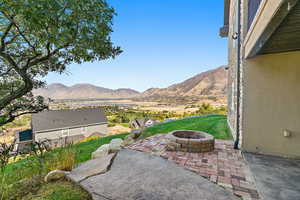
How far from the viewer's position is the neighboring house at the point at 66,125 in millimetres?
20172

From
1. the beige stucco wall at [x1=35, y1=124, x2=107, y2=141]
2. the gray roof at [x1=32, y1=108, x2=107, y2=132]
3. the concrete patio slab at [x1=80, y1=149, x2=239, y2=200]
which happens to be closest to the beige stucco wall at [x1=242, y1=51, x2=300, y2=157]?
the concrete patio slab at [x1=80, y1=149, x2=239, y2=200]

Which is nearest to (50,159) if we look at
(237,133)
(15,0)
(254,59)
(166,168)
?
(166,168)

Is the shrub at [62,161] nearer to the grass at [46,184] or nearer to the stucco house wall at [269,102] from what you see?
the grass at [46,184]

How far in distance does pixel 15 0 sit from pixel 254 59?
21.1ft

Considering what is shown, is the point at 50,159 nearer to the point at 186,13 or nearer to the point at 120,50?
the point at 120,50

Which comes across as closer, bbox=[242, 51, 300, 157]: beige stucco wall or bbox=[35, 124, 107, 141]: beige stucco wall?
bbox=[242, 51, 300, 157]: beige stucco wall

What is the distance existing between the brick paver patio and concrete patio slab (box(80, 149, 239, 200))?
224 millimetres

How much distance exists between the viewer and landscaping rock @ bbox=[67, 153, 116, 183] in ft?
9.83

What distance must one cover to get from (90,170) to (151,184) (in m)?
1.52

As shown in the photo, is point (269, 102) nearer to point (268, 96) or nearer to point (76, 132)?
point (268, 96)

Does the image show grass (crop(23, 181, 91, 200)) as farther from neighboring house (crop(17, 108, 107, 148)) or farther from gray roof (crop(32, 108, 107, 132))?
gray roof (crop(32, 108, 107, 132))

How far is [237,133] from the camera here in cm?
454

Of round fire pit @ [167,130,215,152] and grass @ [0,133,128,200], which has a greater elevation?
round fire pit @ [167,130,215,152]

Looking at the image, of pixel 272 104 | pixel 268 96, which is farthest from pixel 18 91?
pixel 272 104
